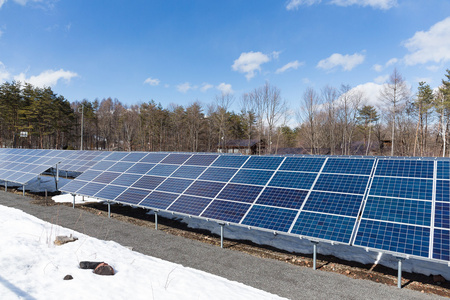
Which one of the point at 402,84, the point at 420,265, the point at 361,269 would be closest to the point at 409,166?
the point at 420,265

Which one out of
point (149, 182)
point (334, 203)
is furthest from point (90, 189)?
point (334, 203)

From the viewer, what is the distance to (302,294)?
608 cm

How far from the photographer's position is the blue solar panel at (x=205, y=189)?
1051 centimetres

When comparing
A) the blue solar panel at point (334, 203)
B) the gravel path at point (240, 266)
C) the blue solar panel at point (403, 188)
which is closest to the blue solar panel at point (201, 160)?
the gravel path at point (240, 266)

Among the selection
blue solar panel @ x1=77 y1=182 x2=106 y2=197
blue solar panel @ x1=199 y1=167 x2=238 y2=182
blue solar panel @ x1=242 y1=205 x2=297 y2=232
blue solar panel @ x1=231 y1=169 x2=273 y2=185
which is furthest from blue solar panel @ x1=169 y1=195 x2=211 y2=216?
blue solar panel @ x1=77 y1=182 x2=106 y2=197

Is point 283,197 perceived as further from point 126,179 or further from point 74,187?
point 74,187

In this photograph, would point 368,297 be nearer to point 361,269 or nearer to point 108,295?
point 361,269

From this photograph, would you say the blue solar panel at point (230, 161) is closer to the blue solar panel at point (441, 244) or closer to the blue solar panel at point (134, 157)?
the blue solar panel at point (134, 157)

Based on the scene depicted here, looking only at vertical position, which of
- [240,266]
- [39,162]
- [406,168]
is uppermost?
[406,168]

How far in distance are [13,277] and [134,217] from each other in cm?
751

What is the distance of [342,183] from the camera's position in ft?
29.0

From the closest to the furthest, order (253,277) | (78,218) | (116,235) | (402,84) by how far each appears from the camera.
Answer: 1. (253,277)
2. (116,235)
3. (78,218)
4. (402,84)

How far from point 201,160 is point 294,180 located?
5.83 metres

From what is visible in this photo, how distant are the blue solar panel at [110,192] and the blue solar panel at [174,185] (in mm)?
2333
